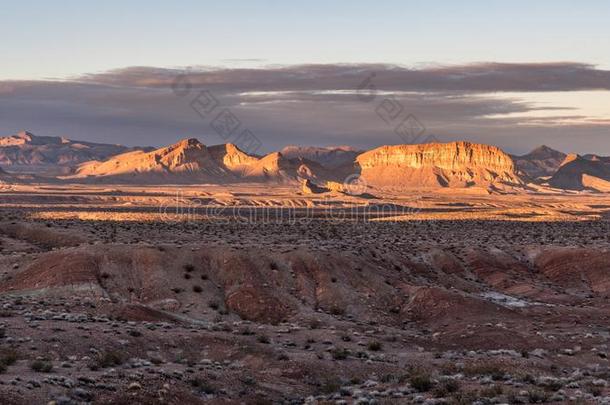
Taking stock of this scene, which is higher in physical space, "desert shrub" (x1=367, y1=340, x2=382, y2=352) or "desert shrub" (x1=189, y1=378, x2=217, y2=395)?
"desert shrub" (x1=189, y1=378, x2=217, y2=395)

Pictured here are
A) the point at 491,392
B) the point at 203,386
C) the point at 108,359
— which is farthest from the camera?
the point at 108,359

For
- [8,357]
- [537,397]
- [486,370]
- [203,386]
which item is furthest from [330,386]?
[8,357]

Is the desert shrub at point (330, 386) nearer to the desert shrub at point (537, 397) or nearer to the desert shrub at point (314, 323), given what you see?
the desert shrub at point (537, 397)

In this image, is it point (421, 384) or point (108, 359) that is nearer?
point (421, 384)

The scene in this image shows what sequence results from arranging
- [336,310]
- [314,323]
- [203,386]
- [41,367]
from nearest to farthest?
[41,367] → [203,386] → [314,323] → [336,310]

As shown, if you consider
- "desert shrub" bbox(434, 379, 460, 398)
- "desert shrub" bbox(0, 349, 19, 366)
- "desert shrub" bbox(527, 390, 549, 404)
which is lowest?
"desert shrub" bbox(434, 379, 460, 398)

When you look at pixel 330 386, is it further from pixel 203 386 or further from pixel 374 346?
pixel 374 346

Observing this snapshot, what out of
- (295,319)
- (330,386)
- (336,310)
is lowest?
(336,310)

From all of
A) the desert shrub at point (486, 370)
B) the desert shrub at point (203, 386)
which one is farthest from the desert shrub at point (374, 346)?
the desert shrub at point (203, 386)

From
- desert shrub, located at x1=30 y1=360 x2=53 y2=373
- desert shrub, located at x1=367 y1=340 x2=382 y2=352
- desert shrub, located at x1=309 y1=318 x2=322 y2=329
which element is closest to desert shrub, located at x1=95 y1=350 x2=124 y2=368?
desert shrub, located at x1=30 y1=360 x2=53 y2=373

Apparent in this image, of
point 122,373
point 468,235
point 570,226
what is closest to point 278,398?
point 122,373

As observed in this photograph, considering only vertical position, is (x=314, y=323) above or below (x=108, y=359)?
A: below

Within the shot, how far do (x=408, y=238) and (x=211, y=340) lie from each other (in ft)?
163

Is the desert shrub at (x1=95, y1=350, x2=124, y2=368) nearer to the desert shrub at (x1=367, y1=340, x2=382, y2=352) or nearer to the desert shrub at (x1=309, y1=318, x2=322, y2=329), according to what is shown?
the desert shrub at (x1=367, y1=340, x2=382, y2=352)
